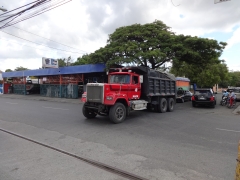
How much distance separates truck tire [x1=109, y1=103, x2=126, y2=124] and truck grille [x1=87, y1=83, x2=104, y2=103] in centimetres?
75

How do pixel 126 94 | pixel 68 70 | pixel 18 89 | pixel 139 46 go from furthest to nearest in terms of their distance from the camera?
pixel 18 89 < pixel 68 70 < pixel 139 46 < pixel 126 94

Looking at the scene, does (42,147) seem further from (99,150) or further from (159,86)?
(159,86)

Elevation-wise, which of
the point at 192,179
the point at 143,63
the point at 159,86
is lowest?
the point at 192,179

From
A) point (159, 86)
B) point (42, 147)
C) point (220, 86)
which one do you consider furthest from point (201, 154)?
point (220, 86)

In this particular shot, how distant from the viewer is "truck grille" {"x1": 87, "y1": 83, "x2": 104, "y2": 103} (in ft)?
29.9

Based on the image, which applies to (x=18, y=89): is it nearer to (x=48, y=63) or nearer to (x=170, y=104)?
(x=48, y=63)

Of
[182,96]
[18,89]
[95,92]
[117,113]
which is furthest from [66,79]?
[117,113]

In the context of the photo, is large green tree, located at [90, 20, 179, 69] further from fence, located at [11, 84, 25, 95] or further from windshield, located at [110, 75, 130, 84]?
fence, located at [11, 84, 25, 95]

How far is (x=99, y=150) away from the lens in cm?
546

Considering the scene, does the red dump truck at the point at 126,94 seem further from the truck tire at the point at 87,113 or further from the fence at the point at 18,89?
the fence at the point at 18,89

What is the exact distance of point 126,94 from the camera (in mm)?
10273

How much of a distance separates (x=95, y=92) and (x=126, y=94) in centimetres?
178

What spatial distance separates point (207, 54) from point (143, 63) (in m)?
6.38

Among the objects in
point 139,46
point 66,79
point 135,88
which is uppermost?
point 139,46
